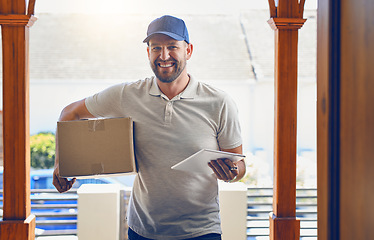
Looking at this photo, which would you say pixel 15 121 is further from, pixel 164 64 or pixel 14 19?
pixel 164 64

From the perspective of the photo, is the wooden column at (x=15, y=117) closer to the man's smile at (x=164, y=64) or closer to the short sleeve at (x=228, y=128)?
the man's smile at (x=164, y=64)

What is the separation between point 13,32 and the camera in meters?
2.25

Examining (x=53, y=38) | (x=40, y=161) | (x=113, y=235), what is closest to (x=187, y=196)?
(x=113, y=235)

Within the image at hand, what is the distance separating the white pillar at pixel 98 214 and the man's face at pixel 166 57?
1494 millimetres

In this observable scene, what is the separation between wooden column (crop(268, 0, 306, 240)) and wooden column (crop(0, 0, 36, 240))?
1390mm

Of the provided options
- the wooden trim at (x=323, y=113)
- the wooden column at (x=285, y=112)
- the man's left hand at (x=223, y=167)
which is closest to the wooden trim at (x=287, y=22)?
the wooden column at (x=285, y=112)

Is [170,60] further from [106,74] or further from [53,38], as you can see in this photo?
[53,38]

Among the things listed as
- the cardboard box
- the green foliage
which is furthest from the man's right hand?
the green foliage

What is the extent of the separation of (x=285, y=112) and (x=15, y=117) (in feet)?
4.95

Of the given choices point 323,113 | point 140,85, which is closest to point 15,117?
point 140,85

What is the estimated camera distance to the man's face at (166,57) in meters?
1.75

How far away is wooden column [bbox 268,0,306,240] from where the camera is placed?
231cm

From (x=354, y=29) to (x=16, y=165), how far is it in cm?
207

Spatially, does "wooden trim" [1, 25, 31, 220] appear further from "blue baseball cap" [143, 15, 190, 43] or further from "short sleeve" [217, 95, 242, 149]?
"short sleeve" [217, 95, 242, 149]
